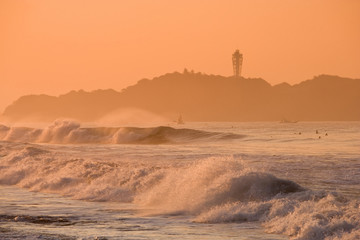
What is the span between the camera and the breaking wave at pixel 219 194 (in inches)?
607

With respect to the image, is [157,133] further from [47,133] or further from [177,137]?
[47,133]

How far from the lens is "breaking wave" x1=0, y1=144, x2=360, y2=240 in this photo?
15.4 m

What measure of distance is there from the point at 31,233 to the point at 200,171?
9.12 meters

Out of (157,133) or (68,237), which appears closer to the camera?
(68,237)

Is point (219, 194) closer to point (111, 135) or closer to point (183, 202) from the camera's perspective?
point (183, 202)

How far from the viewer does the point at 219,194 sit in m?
20.3

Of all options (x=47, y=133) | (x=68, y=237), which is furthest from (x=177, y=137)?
(x=68, y=237)

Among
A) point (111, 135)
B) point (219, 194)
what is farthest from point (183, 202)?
A: point (111, 135)

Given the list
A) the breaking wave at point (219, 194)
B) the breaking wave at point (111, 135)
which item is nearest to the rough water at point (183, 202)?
the breaking wave at point (219, 194)

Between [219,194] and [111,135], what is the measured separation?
6949cm

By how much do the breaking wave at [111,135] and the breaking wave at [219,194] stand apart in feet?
168

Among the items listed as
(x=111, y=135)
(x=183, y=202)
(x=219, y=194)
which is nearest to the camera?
(x=183, y=202)

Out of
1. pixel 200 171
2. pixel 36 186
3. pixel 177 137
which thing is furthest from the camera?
pixel 177 137

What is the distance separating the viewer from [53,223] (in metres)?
17.0
